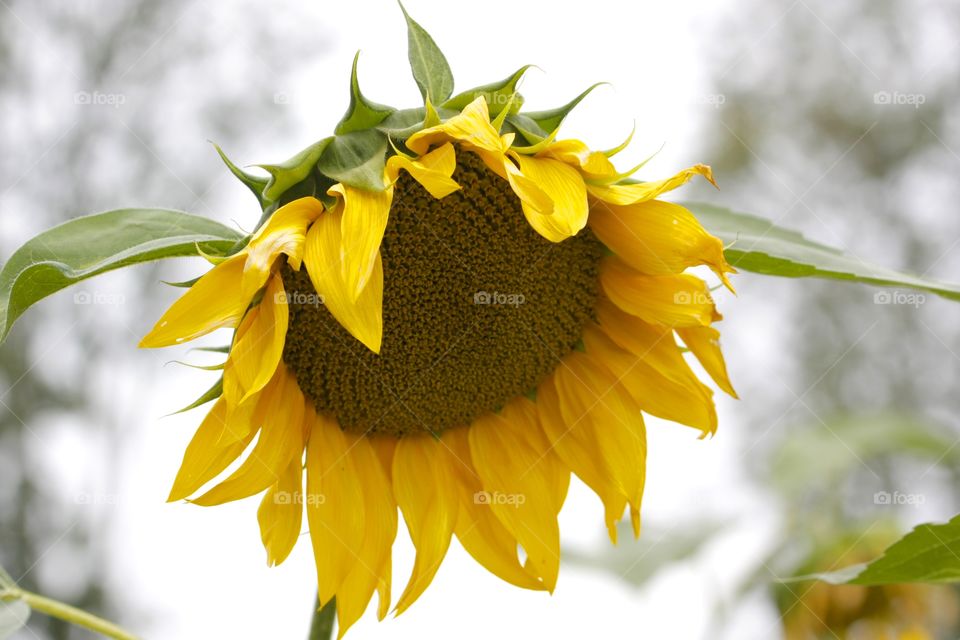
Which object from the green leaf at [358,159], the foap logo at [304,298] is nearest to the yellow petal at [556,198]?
the green leaf at [358,159]

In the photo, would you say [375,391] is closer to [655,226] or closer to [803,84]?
[655,226]

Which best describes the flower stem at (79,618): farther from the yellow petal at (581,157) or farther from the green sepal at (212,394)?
the yellow petal at (581,157)

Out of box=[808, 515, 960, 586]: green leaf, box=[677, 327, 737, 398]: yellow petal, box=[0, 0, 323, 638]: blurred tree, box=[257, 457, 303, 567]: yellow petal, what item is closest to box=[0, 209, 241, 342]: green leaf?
box=[257, 457, 303, 567]: yellow petal

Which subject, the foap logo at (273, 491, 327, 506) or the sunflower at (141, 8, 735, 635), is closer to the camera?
the sunflower at (141, 8, 735, 635)

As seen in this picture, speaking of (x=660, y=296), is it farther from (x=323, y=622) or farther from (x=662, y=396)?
(x=323, y=622)

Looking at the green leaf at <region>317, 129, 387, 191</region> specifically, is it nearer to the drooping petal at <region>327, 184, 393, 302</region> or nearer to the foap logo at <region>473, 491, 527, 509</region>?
the drooping petal at <region>327, 184, 393, 302</region>

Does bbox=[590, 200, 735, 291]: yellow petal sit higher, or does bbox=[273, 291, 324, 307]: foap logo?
bbox=[273, 291, 324, 307]: foap logo

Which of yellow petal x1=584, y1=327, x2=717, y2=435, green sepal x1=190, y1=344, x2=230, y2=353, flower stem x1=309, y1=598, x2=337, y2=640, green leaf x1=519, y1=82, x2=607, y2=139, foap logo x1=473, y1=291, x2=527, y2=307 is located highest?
green leaf x1=519, y1=82, x2=607, y2=139
